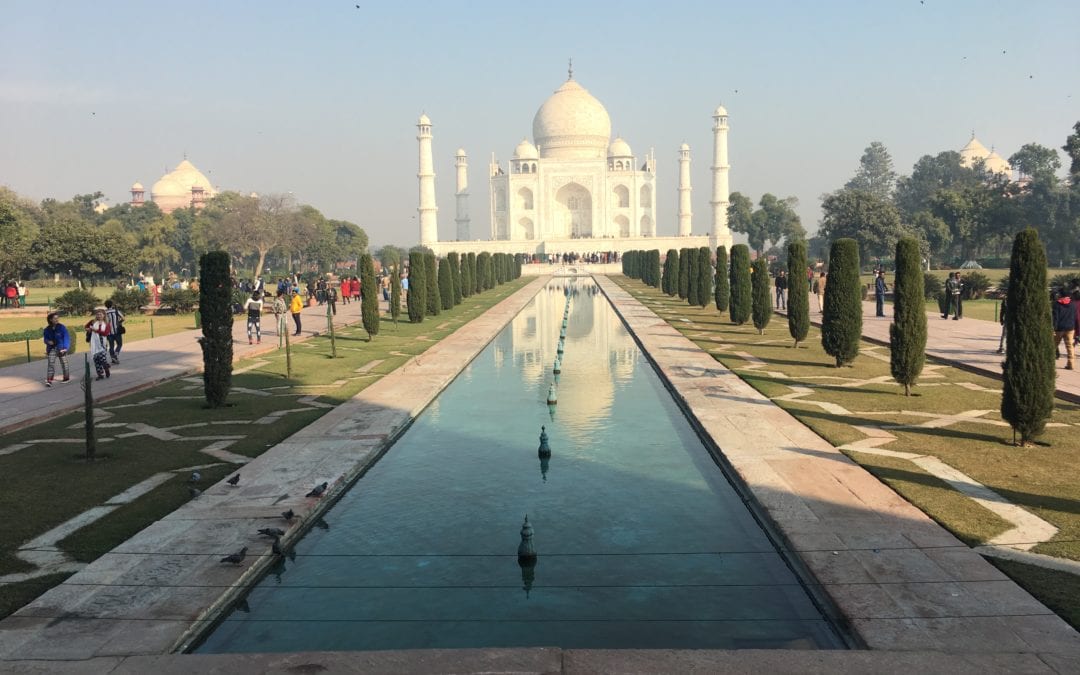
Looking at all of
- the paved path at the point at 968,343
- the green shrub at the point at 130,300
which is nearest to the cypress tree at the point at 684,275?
the paved path at the point at 968,343

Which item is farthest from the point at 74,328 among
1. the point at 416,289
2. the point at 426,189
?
the point at 426,189

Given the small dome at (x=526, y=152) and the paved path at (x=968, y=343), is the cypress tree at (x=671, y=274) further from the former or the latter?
the small dome at (x=526, y=152)

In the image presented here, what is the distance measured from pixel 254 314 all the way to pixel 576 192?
6269 centimetres

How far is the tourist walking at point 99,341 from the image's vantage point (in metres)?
12.8

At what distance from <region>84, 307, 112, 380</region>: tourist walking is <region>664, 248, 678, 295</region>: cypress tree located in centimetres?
2261

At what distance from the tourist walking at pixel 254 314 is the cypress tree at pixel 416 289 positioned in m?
4.72

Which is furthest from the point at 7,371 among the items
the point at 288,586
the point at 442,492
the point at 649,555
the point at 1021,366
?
the point at 1021,366

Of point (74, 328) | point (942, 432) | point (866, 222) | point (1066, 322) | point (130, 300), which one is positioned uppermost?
point (866, 222)

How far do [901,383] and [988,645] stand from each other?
23.7 feet

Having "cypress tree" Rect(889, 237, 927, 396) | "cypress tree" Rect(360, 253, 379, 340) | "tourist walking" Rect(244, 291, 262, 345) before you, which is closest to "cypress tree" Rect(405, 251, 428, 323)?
"cypress tree" Rect(360, 253, 379, 340)

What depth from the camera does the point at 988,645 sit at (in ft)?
13.9

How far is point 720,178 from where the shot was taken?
70312 millimetres

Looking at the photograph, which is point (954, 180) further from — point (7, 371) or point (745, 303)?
point (7, 371)

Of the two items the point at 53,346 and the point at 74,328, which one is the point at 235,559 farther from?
the point at 74,328
